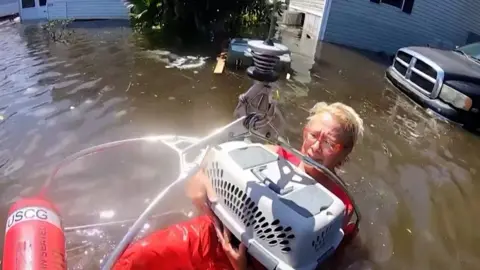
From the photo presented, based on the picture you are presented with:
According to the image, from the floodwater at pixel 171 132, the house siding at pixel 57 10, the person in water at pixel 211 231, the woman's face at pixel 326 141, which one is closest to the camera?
the person in water at pixel 211 231

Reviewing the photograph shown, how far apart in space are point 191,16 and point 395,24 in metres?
7.01

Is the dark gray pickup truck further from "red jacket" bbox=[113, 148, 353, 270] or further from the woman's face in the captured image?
"red jacket" bbox=[113, 148, 353, 270]

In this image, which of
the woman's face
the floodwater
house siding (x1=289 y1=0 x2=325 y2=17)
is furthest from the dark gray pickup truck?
A: house siding (x1=289 y1=0 x2=325 y2=17)

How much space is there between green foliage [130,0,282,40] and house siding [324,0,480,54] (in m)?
2.37

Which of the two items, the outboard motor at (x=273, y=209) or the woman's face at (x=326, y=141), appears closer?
the outboard motor at (x=273, y=209)

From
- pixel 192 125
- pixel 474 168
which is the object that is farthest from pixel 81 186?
pixel 474 168

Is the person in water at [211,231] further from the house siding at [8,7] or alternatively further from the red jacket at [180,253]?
the house siding at [8,7]

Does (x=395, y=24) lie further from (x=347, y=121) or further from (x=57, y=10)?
(x=347, y=121)

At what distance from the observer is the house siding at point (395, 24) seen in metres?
14.1

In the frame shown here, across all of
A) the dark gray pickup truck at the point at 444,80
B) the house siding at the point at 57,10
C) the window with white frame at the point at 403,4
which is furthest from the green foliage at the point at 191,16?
the dark gray pickup truck at the point at 444,80

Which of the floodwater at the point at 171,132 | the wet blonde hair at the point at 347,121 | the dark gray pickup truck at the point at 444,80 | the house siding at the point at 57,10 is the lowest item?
the house siding at the point at 57,10

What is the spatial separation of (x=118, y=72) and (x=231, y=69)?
7.60ft

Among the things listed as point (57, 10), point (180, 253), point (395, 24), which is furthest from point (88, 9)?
point (180, 253)

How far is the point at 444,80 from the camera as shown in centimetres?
762
